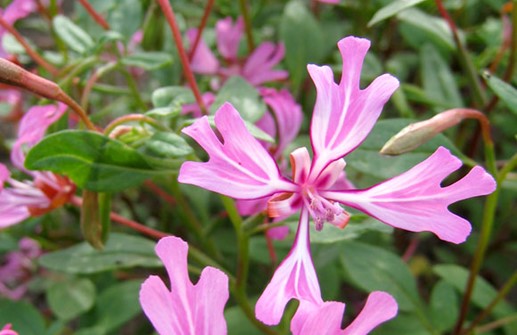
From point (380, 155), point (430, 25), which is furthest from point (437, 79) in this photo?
point (380, 155)

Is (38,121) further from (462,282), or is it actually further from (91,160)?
(462,282)

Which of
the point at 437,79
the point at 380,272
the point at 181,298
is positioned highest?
the point at 181,298

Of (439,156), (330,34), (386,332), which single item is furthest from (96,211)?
(330,34)

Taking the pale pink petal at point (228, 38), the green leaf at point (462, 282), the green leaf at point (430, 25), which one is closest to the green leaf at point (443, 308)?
the green leaf at point (462, 282)

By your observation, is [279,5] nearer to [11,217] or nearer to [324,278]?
[324,278]

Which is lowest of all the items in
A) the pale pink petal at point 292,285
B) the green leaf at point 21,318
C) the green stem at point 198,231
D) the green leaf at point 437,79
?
the green leaf at point 21,318

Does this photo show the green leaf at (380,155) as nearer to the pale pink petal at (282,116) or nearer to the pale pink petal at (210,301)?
the pale pink petal at (282,116)
